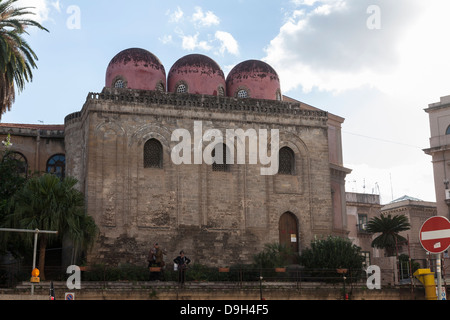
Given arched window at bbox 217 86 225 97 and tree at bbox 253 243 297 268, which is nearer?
tree at bbox 253 243 297 268

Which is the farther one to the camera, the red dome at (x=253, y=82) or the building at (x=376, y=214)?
the building at (x=376, y=214)

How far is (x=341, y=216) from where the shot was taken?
37.8 meters

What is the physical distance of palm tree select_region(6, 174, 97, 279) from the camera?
80.7 feet

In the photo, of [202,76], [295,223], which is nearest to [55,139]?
[202,76]

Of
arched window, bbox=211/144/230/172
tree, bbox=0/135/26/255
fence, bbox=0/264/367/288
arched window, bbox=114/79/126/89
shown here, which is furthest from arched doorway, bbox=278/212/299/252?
tree, bbox=0/135/26/255

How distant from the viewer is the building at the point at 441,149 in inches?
1544

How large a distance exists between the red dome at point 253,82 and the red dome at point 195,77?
81 cm

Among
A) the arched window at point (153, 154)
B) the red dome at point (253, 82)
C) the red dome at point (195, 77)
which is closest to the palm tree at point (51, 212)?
the arched window at point (153, 154)

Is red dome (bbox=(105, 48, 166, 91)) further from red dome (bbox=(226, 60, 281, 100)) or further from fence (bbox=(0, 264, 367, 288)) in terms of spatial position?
fence (bbox=(0, 264, 367, 288))

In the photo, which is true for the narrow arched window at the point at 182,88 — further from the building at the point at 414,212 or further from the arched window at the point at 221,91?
the building at the point at 414,212

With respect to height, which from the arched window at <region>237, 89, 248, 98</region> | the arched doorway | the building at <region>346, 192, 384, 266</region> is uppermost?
the arched window at <region>237, 89, 248, 98</region>

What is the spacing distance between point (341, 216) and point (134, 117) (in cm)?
→ 1499

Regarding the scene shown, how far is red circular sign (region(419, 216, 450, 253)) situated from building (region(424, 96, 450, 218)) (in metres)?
31.8

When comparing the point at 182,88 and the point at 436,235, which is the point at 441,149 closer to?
the point at 182,88
